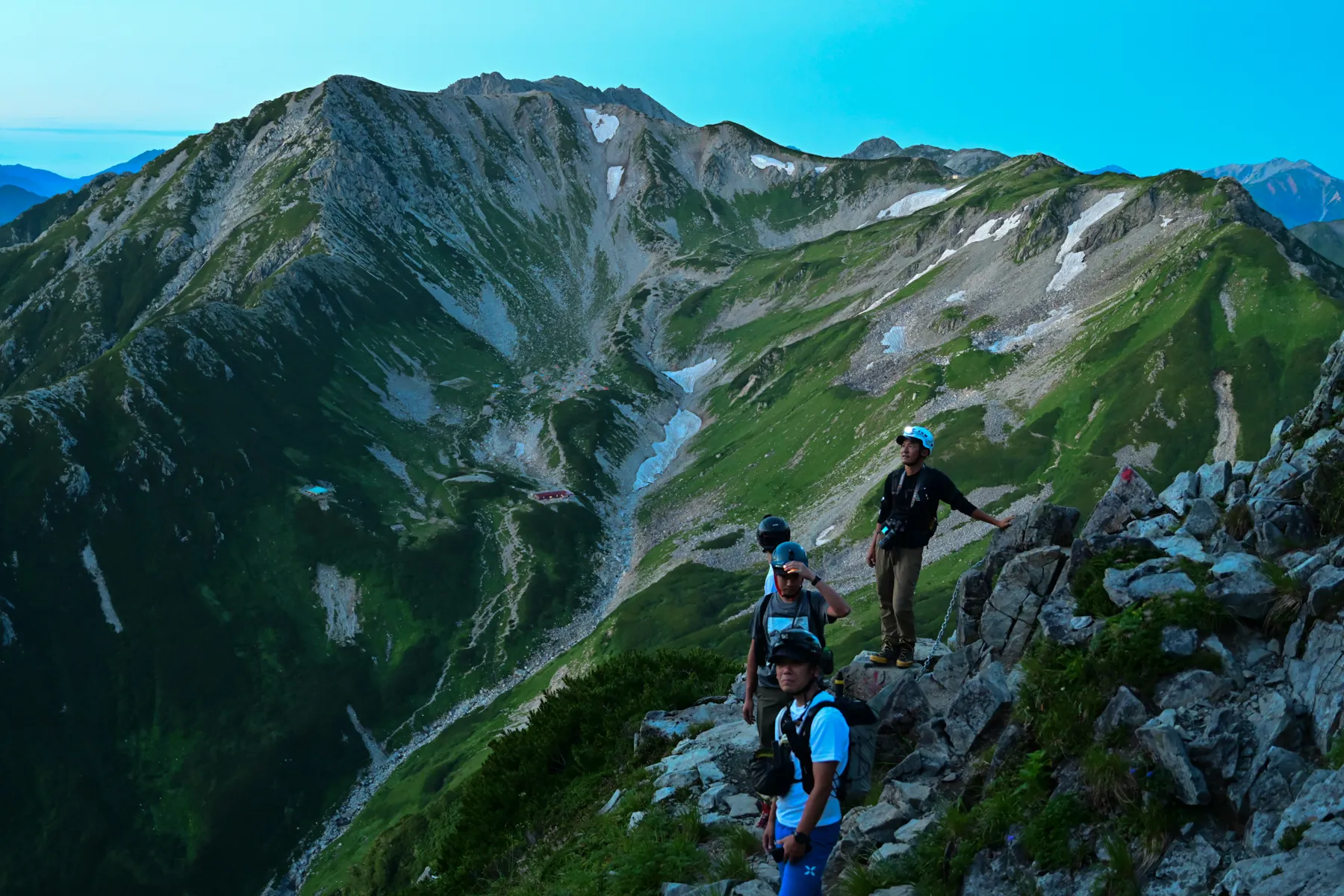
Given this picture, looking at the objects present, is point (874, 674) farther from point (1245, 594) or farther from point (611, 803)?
point (1245, 594)

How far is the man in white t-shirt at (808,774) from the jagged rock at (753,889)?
2.44 metres

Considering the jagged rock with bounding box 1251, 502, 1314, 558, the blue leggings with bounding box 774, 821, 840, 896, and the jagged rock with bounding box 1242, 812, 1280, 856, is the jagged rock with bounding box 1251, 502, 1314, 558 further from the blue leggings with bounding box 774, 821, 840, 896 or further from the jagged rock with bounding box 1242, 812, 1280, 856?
the blue leggings with bounding box 774, 821, 840, 896

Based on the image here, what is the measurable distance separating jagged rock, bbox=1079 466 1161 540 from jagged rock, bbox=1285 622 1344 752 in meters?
5.63

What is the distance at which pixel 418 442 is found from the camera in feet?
538

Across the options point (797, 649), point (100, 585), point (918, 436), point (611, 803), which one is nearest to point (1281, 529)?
point (918, 436)

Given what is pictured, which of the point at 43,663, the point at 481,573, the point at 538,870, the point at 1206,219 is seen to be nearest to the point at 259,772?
the point at 43,663

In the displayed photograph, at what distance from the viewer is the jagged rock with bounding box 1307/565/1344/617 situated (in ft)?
34.0

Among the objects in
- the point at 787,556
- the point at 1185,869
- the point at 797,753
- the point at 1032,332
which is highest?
the point at 787,556

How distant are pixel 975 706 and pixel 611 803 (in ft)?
30.3

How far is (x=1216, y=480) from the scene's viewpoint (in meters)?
15.9

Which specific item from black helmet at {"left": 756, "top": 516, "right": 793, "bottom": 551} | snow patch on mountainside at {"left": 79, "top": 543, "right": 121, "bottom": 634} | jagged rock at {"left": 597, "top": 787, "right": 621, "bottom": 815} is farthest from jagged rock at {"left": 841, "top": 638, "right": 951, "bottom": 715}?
snow patch on mountainside at {"left": 79, "top": 543, "right": 121, "bottom": 634}

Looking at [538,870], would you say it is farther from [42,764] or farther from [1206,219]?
[1206,219]

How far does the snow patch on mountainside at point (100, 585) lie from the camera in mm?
108625

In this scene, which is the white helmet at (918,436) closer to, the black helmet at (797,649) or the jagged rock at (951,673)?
the jagged rock at (951,673)
